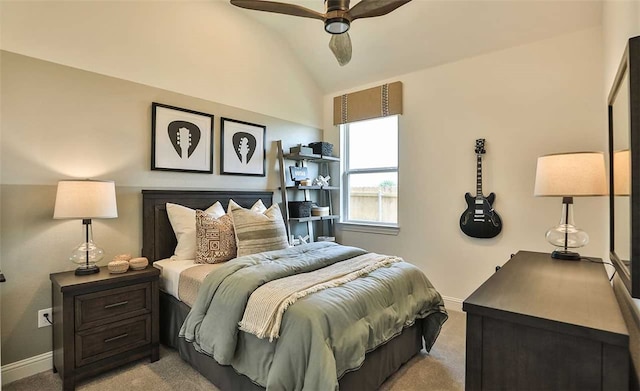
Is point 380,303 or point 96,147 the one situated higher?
point 96,147

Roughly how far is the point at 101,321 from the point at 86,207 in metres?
0.79

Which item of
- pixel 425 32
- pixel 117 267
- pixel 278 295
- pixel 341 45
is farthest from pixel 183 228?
pixel 425 32

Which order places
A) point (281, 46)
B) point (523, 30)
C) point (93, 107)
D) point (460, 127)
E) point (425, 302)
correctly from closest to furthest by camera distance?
point (425, 302) → point (93, 107) → point (523, 30) → point (460, 127) → point (281, 46)

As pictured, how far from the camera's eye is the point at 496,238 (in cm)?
321

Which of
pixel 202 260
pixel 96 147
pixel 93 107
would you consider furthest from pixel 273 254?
pixel 93 107

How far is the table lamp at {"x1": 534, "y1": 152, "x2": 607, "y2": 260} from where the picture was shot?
1.83 meters

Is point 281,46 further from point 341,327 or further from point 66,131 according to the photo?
point 341,327

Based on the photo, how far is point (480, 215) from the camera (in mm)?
3281

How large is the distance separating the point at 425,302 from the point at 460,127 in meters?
2.03

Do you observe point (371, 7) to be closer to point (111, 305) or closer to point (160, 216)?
point (160, 216)

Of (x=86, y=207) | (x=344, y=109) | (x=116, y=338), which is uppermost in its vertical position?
(x=344, y=109)

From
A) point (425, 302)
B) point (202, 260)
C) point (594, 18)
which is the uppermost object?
point (594, 18)

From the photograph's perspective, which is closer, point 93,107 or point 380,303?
point 380,303

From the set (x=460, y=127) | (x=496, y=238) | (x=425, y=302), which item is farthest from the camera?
(x=460, y=127)
